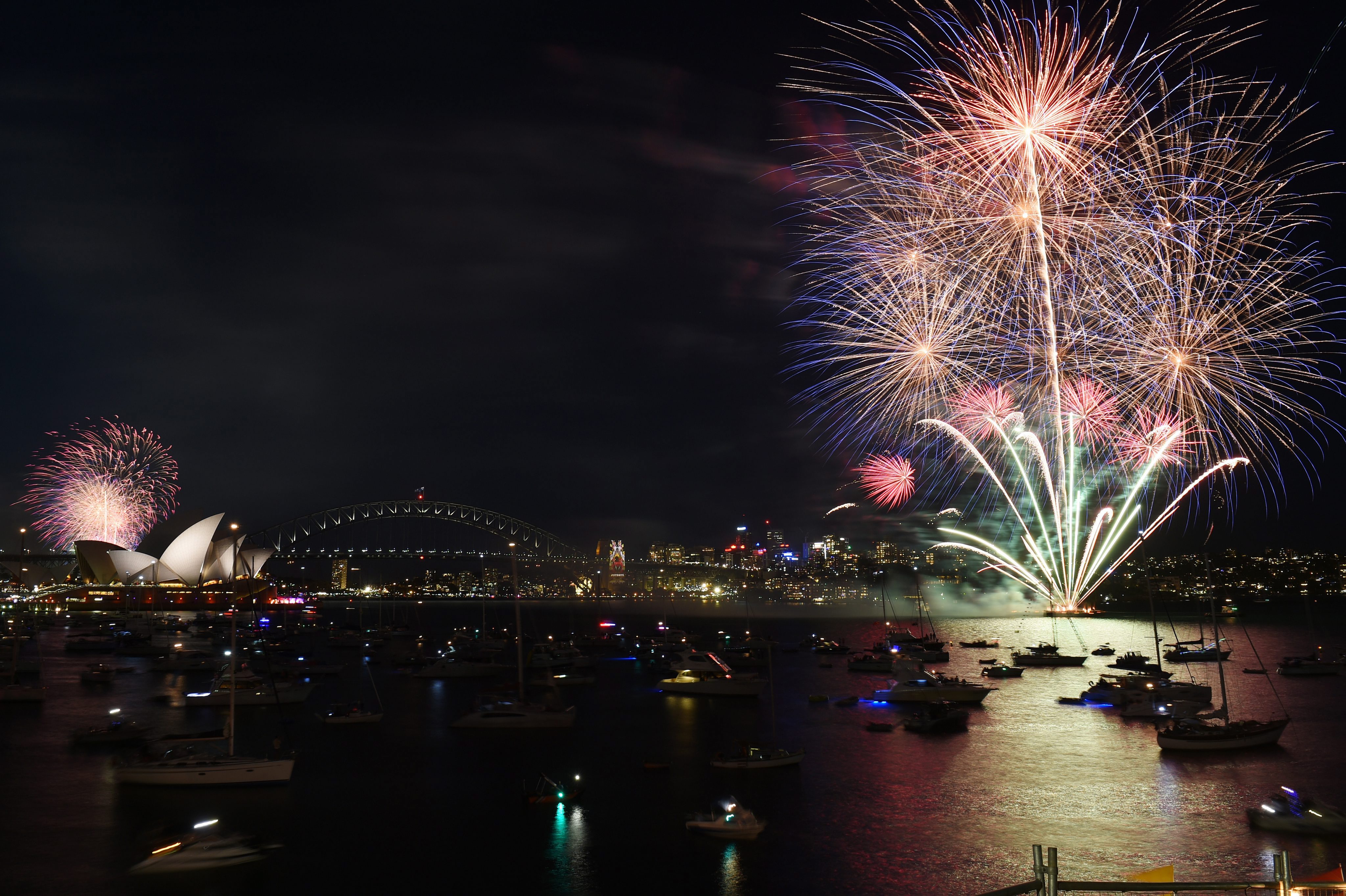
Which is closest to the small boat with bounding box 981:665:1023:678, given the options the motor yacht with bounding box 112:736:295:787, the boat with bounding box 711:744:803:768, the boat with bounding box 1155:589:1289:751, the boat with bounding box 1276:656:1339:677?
the boat with bounding box 1276:656:1339:677

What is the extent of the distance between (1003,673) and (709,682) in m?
19.4

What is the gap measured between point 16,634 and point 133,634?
32.2 m

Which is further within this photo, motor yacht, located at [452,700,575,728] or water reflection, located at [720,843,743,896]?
motor yacht, located at [452,700,575,728]

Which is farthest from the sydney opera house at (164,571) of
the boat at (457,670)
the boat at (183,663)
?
the boat at (457,670)

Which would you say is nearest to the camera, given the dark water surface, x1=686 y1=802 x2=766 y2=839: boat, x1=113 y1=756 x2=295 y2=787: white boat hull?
the dark water surface

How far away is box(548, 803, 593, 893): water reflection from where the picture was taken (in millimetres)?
16453

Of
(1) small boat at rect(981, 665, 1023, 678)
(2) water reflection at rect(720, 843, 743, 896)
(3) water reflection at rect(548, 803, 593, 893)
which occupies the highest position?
(3) water reflection at rect(548, 803, 593, 893)

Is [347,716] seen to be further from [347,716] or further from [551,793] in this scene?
[551,793]

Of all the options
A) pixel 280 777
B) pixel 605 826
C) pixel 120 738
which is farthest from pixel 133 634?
pixel 605 826

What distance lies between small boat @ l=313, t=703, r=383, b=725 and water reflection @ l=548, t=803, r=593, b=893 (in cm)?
1482

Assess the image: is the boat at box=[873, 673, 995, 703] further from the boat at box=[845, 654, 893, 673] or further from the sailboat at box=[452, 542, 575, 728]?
the sailboat at box=[452, 542, 575, 728]

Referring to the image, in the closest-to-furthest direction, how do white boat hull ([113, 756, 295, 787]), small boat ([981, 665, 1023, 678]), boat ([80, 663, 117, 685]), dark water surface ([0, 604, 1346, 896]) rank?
dark water surface ([0, 604, 1346, 896])
white boat hull ([113, 756, 295, 787])
boat ([80, 663, 117, 685])
small boat ([981, 665, 1023, 678])

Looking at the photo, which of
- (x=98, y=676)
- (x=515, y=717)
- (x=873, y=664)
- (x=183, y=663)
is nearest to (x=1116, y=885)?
(x=515, y=717)

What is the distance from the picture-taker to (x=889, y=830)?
20016 millimetres
